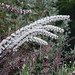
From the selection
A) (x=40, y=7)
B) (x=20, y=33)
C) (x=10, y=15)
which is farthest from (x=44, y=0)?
(x=20, y=33)

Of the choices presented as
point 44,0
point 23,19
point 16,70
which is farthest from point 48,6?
point 16,70

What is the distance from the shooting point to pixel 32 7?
5.93m

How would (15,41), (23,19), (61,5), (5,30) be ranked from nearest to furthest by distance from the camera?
1. (15,41)
2. (5,30)
3. (23,19)
4. (61,5)

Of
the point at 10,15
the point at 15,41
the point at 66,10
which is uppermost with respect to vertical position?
the point at 15,41

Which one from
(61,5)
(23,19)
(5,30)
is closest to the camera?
(5,30)

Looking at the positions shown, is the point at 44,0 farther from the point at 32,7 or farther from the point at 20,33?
the point at 20,33

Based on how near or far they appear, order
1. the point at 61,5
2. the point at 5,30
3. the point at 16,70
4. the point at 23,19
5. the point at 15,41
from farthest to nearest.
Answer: the point at 61,5 → the point at 23,19 → the point at 5,30 → the point at 16,70 → the point at 15,41

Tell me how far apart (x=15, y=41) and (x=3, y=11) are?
3.99 m

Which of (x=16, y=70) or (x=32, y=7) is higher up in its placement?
(x=32, y=7)

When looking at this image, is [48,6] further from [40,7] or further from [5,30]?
[5,30]

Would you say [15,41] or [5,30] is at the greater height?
[15,41]

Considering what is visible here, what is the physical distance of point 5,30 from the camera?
527cm

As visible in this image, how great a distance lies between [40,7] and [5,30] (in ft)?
3.98

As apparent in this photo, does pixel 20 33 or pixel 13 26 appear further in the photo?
pixel 13 26
